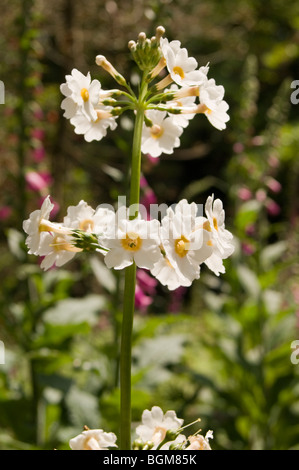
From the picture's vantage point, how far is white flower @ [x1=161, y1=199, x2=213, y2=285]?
81cm

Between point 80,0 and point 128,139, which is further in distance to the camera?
point 80,0

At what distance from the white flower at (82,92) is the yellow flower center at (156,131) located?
15 centimetres

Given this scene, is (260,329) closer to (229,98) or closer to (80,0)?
(80,0)

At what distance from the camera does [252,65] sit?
244cm

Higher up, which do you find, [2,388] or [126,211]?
[2,388]

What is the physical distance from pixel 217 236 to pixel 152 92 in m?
0.28

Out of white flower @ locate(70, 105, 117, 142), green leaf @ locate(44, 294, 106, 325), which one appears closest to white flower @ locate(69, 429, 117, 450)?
white flower @ locate(70, 105, 117, 142)

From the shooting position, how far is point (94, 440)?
83 cm

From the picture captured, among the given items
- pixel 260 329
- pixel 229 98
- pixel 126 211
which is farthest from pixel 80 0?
pixel 229 98

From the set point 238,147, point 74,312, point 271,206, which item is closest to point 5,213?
point 74,312

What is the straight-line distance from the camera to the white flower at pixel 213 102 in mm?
893

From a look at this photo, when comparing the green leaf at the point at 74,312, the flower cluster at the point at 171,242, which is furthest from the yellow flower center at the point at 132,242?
the green leaf at the point at 74,312

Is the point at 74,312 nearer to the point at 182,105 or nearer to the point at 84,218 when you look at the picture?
the point at 84,218
